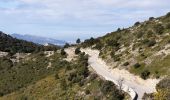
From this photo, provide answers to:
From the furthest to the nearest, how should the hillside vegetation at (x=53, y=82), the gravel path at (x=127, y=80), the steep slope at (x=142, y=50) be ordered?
the steep slope at (x=142, y=50) → the hillside vegetation at (x=53, y=82) → the gravel path at (x=127, y=80)

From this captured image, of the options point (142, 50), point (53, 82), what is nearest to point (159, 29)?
point (142, 50)

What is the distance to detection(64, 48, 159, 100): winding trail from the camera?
59.7 metres

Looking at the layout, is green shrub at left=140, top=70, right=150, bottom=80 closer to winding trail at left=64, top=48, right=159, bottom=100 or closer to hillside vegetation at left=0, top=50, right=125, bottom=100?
winding trail at left=64, top=48, right=159, bottom=100

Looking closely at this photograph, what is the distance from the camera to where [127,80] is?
225 feet

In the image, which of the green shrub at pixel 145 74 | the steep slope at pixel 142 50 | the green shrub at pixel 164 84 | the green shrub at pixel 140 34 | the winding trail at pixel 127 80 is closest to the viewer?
the green shrub at pixel 164 84

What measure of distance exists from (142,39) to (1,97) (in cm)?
3131

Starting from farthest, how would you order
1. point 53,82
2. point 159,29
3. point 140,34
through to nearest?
point 140,34
point 159,29
point 53,82

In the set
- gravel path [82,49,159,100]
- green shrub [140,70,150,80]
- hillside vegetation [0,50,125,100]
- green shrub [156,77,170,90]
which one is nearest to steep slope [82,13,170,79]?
green shrub [140,70,150,80]

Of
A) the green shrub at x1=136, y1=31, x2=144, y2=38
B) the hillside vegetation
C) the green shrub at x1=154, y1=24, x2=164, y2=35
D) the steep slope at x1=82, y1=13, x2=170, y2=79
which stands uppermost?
the green shrub at x1=154, y1=24, x2=164, y2=35

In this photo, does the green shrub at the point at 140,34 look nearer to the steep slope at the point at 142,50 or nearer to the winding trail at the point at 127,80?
the steep slope at the point at 142,50

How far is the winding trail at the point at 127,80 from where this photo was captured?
59659 mm

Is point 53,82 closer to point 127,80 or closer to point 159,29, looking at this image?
point 127,80

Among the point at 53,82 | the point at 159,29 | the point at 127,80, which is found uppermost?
the point at 159,29

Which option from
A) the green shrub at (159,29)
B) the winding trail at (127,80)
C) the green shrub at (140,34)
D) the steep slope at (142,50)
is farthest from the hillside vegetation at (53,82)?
the green shrub at (159,29)
